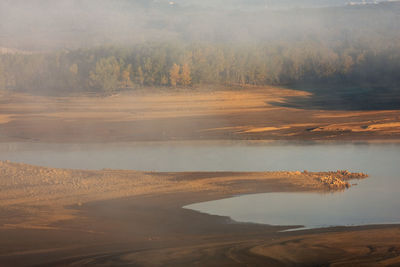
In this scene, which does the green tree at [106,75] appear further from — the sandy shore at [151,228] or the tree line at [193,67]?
the sandy shore at [151,228]

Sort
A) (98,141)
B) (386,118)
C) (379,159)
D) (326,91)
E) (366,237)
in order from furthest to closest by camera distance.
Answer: (326,91), (386,118), (98,141), (379,159), (366,237)

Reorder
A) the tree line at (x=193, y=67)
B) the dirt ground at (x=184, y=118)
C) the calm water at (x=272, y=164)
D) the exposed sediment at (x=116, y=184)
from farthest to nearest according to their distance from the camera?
1. the tree line at (x=193, y=67)
2. the dirt ground at (x=184, y=118)
3. the exposed sediment at (x=116, y=184)
4. the calm water at (x=272, y=164)

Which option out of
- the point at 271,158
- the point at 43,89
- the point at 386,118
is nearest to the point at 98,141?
the point at 271,158

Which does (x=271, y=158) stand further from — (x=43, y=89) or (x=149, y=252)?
(x=43, y=89)

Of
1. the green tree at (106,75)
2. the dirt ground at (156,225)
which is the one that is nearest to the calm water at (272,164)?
the dirt ground at (156,225)

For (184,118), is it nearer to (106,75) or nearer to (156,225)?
(106,75)

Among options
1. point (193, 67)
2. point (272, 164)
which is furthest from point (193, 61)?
point (272, 164)

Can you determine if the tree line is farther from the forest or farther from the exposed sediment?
the exposed sediment
